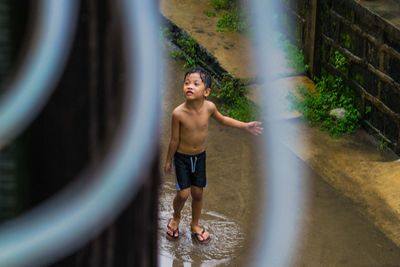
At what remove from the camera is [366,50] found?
6.61 metres

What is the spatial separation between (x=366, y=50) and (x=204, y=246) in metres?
2.11

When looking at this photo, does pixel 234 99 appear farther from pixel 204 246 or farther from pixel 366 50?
pixel 204 246

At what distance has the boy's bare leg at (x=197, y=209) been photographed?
5078 mm

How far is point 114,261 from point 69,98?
214mm

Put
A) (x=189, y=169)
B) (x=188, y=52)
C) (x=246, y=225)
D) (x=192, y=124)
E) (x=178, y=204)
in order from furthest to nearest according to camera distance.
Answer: (x=188, y=52), (x=246, y=225), (x=178, y=204), (x=189, y=169), (x=192, y=124)

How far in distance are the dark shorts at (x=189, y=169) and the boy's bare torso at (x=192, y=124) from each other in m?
0.06

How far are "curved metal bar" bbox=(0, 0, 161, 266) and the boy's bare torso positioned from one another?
3807mm

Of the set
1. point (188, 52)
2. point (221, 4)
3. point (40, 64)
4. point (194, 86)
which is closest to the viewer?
point (40, 64)

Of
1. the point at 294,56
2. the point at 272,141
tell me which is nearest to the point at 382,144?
the point at 294,56

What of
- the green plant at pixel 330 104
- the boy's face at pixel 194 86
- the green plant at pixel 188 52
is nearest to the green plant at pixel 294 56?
the green plant at pixel 330 104

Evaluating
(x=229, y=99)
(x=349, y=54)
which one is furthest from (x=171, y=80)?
(x=349, y=54)

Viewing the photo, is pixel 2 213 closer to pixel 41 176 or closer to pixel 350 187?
pixel 41 176

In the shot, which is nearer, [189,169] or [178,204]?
[189,169]

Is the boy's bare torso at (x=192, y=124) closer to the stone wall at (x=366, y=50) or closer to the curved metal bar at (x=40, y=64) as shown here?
the stone wall at (x=366, y=50)
